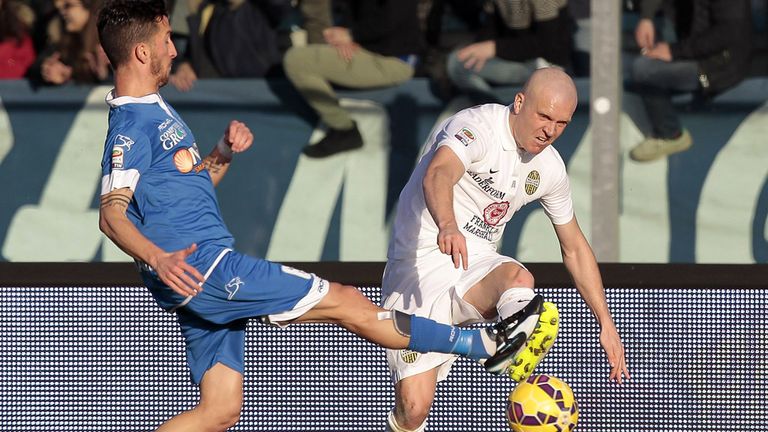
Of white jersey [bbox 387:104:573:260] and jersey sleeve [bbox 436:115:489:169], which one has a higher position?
jersey sleeve [bbox 436:115:489:169]

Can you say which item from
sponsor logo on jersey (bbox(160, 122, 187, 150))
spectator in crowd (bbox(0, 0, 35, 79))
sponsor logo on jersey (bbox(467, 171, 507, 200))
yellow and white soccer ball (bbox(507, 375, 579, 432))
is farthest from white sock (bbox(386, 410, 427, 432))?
spectator in crowd (bbox(0, 0, 35, 79))

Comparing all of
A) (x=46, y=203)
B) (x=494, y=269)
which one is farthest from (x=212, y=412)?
(x=46, y=203)

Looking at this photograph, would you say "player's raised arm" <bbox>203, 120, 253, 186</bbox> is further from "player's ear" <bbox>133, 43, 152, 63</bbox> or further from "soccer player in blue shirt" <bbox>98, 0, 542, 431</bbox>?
"player's ear" <bbox>133, 43, 152, 63</bbox>

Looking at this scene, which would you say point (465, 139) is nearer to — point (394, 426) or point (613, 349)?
point (613, 349)

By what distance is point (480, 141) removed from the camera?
17.4 ft

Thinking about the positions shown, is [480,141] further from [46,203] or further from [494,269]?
[46,203]

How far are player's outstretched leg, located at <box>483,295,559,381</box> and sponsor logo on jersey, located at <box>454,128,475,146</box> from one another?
27.2 inches

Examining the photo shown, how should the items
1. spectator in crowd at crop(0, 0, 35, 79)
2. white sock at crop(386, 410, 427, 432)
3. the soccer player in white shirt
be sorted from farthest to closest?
spectator in crowd at crop(0, 0, 35, 79) < white sock at crop(386, 410, 427, 432) < the soccer player in white shirt

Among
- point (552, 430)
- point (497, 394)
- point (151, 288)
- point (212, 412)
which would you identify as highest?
point (151, 288)

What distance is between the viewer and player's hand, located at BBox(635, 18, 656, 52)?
7.20 meters

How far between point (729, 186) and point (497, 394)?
6.51 ft

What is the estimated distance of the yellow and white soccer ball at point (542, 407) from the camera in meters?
5.36

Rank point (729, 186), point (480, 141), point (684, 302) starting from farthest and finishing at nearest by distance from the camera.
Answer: point (729, 186) < point (684, 302) < point (480, 141)

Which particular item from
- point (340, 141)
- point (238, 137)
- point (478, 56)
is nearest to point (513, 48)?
point (478, 56)
